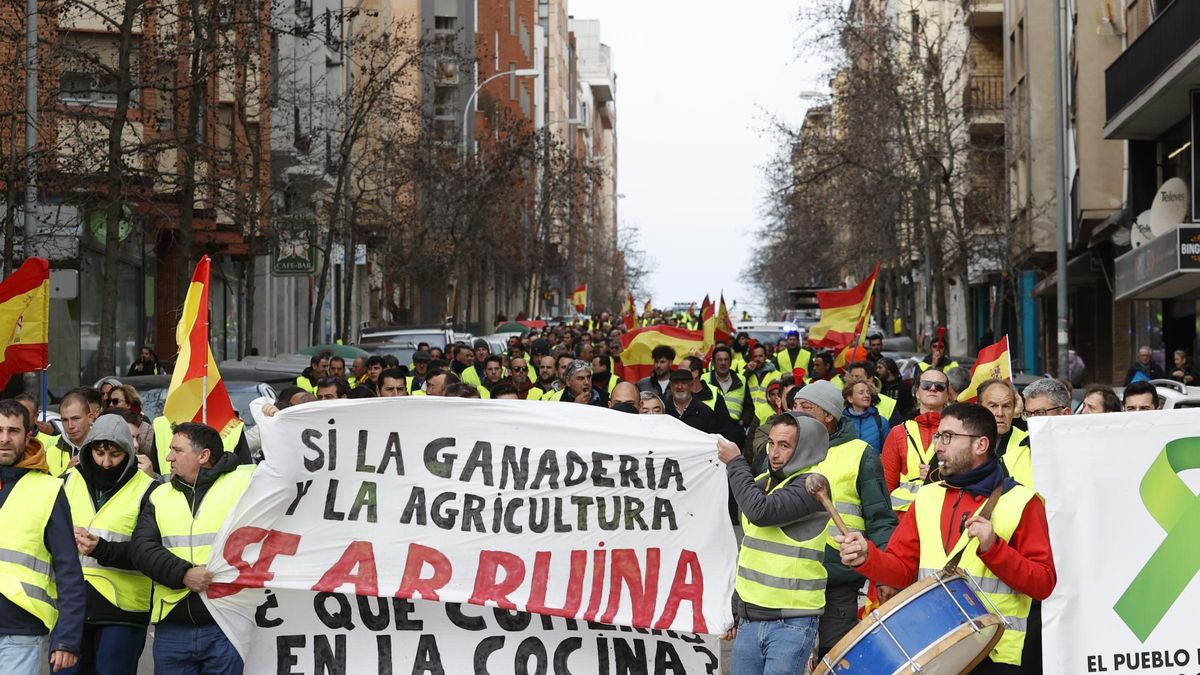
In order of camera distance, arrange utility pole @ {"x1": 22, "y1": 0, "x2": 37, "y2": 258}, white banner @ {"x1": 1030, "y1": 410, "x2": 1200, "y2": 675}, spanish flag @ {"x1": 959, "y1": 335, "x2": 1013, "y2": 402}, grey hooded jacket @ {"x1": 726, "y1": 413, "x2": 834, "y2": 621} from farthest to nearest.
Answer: utility pole @ {"x1": 22, "y1": 0, "x2": 37, "y2": 258} → spanish flag @ {"x1": 959, "y1": 335, "x2": 1013, "y2": 402} → grey hooded jacket @ {"x1": 726, "y1": 413, "x2": 834, "y2": 621} → white banner @ {"x1": 1030, "y1": 410, "x2": 1200, "y2": 675}

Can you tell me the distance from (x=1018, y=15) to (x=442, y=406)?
3769 centimetres

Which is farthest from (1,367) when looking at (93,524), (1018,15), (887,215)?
(1018,15)

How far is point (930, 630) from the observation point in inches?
223

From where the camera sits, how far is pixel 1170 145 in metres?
29.8

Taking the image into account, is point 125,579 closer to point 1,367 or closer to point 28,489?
point 28,489

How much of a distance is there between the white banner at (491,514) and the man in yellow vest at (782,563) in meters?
0.43

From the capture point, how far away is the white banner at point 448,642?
7.47 metres

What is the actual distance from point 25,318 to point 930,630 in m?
8.77

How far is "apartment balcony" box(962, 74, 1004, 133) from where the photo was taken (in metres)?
46.8

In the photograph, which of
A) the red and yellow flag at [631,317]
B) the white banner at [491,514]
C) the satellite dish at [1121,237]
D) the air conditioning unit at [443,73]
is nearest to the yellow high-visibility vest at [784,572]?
the white banner at [491,514]

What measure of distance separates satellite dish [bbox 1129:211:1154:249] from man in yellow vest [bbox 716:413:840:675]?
2309cm

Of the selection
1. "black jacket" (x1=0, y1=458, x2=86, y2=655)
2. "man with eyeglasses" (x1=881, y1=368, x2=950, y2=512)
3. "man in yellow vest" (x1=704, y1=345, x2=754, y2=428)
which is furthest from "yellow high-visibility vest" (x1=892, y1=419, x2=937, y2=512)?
"man in yellow vest" (x1=704, y1=345, x2=754, y2=428)

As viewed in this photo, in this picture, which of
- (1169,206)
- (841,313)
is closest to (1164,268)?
(1169,206)

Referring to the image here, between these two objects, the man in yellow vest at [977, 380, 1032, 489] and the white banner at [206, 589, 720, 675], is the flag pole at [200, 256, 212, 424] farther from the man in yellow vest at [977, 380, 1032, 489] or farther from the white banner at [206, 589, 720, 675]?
the man in yellow vest at [977, 380, 1032, 489]
